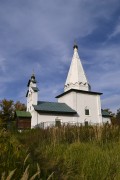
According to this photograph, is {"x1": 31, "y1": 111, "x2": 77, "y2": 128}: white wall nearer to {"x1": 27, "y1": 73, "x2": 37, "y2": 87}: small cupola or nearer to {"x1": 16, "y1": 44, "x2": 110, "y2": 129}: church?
{"x1": 16, "y1": 44, "x2": 110, "y2": 129}: church

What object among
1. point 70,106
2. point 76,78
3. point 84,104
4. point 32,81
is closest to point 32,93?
point 32,81

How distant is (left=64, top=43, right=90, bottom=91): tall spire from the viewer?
41.9 meters

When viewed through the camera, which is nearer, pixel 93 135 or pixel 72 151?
pixel 72 151

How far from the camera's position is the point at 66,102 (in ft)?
136

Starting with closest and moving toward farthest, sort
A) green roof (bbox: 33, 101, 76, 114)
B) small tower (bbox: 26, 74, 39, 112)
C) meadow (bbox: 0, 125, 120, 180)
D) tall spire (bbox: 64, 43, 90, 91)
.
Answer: meadow (bbox: 0, 125, 120, 180) → green roof (bbox: 33, 101, 76, 114) → small tower (bbox: 26, 74, 39, 112) → tall spire (bbox: 64, 43, 90, 91)

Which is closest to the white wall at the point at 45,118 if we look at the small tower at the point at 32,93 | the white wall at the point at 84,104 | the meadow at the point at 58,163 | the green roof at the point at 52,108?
the green roof at the point at 52,108

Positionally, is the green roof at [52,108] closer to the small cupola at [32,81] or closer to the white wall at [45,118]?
the white wall at [45,118]

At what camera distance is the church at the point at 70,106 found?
119 ft

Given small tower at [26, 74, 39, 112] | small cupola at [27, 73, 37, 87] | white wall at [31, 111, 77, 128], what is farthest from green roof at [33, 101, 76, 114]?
small cupola at [27, 73, 37, 87]

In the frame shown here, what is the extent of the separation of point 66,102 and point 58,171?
117ft

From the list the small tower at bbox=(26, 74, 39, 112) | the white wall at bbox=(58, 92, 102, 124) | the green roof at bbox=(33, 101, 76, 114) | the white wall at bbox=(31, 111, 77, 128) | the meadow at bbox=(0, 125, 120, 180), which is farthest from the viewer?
the white wall at bbox=(58, 92, 102, 124)

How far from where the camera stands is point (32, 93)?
39.2 m

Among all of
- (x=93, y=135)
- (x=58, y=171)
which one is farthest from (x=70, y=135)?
(x=58, y=171)

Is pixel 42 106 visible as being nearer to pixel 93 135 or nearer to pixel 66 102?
pixel 66 102
